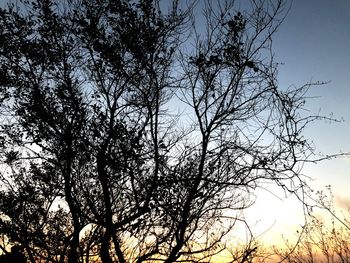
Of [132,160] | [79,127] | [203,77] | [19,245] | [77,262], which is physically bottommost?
[77,262]

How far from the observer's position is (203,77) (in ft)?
32.3

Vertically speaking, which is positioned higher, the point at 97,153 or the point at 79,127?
the point at 79,127

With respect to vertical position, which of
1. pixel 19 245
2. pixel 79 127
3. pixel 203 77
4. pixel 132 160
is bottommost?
pixel 19 245

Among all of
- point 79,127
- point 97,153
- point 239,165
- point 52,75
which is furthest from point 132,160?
point 52,75

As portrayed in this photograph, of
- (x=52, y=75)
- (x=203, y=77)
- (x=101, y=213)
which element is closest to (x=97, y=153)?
(x=101, y=213)

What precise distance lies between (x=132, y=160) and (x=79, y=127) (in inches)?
76.6

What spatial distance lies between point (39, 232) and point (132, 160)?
4041 millimetres

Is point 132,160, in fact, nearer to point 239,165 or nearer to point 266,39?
point 239,165

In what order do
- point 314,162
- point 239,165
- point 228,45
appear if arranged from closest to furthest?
1. point 314,162
2. point 239,165
3. point 228,45

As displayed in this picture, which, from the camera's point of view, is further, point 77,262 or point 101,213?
point 101,213

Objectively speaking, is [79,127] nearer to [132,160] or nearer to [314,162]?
[132,160]

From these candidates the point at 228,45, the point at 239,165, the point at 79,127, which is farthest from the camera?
the point at 79,127

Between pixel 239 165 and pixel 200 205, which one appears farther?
pixel 200 205

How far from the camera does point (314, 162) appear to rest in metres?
7.75
